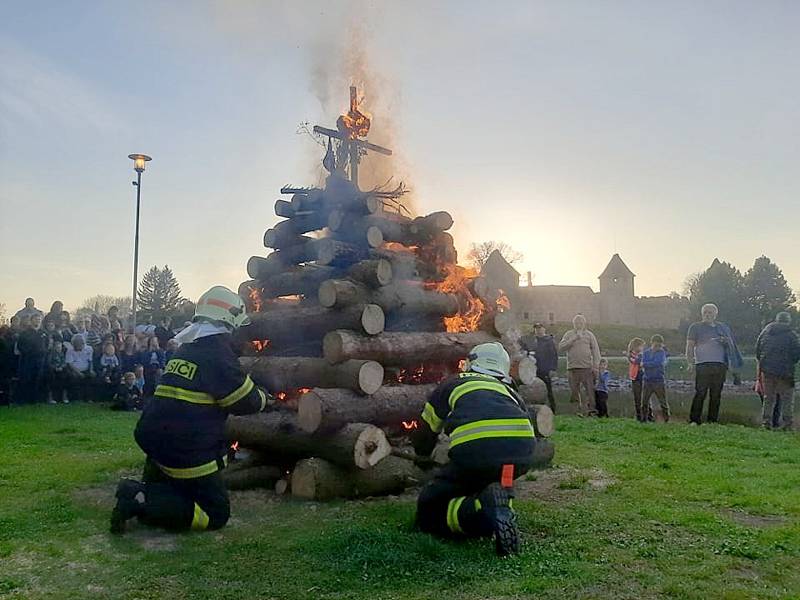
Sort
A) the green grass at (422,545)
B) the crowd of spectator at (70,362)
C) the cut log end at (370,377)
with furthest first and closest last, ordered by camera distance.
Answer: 1. the crowd of spectator at (70,362)
2. the cut log end at (370,377)
3. the green grass at (422,545)

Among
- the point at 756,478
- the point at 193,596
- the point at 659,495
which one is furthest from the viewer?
the point at 756,478

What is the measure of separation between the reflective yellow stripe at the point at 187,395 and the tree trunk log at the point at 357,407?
128 centimetres

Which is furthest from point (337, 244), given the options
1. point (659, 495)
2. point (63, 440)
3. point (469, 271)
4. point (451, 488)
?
point (63, 440)

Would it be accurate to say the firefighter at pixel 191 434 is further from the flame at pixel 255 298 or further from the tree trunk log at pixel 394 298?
the flame at pixel 255 298

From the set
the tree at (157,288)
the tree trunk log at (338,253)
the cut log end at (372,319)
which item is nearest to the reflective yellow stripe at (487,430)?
the cut log end at (372,319)

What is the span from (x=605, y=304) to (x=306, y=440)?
3013 inches

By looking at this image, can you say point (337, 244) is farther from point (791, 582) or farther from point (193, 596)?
point (791, 582)

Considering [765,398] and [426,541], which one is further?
[765,398]

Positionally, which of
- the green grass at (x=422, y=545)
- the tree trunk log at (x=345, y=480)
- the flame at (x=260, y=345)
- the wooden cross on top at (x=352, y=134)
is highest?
the wooden cross on top at (x=352, y=134)

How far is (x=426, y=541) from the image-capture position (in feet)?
18.1

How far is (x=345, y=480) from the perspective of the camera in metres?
7.32

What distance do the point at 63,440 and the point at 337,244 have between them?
552 centimetres

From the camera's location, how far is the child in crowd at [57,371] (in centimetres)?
1528

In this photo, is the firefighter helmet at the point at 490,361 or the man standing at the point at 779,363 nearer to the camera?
the firefighter helmet at the point at 490,361
